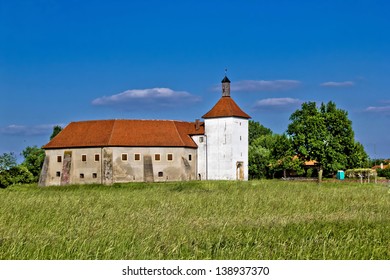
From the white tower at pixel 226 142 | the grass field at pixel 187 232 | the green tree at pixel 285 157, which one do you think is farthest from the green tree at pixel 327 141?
the grass field at pixel 187 232

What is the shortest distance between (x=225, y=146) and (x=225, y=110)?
4136 millimetres

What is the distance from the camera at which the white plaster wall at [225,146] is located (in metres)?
62.0

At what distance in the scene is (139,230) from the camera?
13375 millimetres

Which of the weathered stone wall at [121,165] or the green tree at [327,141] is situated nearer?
the weathered stone wall at [121,165]

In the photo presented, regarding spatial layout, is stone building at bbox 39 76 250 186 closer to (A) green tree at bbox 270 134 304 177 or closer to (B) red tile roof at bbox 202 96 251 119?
(B) red tile roof at bbox 202 96 251 119

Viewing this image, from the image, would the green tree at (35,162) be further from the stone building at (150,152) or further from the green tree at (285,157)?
the green tree at (285,157)

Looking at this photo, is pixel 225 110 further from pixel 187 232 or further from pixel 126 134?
pixel 187 232

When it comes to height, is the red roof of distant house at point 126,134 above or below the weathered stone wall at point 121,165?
above

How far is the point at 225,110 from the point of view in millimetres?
63594

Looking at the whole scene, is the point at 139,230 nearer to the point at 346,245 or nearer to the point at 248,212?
the point at 346,245

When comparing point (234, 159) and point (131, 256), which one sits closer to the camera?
point (131, 256)

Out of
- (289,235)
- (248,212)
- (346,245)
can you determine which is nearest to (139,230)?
(289,235)
